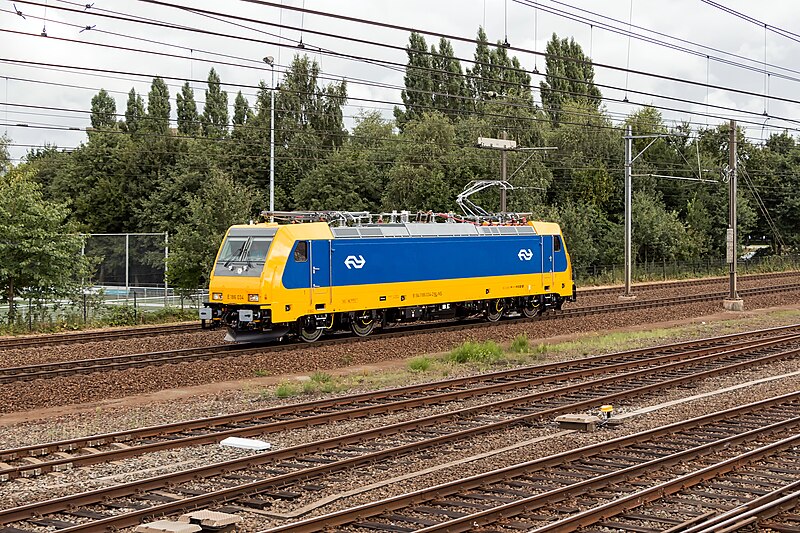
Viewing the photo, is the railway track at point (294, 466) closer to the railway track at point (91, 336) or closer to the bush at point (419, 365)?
the bush at point (419, 365)

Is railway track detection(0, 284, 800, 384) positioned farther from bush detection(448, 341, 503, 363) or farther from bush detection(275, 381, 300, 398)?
bush detection(275, 381, 300, 398)

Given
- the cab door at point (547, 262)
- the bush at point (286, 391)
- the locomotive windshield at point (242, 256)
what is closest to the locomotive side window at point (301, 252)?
the locomotive windshield at point (242, 256)

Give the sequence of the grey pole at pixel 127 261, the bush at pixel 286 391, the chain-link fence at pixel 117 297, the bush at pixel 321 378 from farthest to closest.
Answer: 1. the grey pole at pixel 127 261
2. the chain-link fence at pixel 117 297
3. the bush at pixel 321 378
4. the bush at pixel 286 391

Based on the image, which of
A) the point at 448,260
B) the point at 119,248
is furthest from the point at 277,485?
the point at 119,248

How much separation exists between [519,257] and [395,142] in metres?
29.6

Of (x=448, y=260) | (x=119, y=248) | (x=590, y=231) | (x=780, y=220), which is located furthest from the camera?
(x=780, y=220)

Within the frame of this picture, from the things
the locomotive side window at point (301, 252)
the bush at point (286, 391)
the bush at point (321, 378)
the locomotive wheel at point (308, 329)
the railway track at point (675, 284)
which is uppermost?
the locomotive side window at point (301, 252)

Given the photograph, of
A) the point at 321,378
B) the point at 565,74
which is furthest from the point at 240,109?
the point at 321,378

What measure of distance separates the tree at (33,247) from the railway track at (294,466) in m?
17.3

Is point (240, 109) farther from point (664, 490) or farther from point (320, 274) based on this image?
point (664, 490)

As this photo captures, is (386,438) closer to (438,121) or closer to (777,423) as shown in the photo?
(777,423)

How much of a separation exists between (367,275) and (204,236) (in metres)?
8.28

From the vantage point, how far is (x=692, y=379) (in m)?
19.1

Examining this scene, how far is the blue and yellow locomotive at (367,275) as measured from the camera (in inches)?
950
